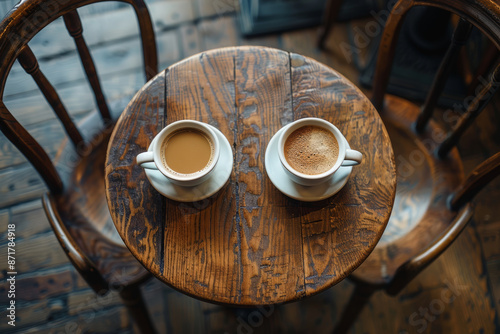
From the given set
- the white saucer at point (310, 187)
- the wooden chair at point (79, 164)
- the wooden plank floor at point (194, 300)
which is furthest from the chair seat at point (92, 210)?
the white saucer at point (310, 187)

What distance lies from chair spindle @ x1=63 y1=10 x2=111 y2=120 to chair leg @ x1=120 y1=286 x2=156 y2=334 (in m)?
0.53

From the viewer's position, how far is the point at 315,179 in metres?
0.83

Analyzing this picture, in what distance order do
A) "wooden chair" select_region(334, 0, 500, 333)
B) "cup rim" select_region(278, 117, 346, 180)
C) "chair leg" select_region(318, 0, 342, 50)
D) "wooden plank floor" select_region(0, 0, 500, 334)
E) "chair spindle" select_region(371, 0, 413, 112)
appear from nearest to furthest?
1. "cup rim" select_region(278, 117, 346, 180)
2. "wooden chair" select_region(334, 0, 500, 333)
3. "chair spindle" select_region(371, 0, 413, 112)
4. "wooden plank floor" select_region(0, 0, 500, 334)
5. "chair leg" select_region(318, 0, 342, 50)

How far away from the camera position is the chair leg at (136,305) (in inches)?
40.8

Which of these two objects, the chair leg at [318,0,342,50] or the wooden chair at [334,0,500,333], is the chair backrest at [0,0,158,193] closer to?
the wooden chair at [334,0,500,333]

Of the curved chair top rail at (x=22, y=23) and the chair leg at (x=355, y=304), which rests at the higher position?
the curved chair top rail at (x=22, y=23)

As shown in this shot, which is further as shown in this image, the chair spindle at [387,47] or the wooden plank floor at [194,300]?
A: the wooden plank floor at [194,300]

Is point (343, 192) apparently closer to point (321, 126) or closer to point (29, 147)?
point (321, 126)

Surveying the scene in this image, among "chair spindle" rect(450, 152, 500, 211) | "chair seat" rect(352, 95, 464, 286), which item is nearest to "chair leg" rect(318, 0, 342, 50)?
"chair seat" rect(352, 95, 464, 286)

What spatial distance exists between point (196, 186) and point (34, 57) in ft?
1.67

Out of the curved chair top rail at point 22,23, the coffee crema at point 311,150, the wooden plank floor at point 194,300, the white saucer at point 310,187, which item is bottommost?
the wooden plank floor at point 194,300

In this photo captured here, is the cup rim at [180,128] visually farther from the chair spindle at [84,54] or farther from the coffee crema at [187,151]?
the chair spindle at [84,54]

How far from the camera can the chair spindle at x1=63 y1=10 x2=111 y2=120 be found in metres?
1.02

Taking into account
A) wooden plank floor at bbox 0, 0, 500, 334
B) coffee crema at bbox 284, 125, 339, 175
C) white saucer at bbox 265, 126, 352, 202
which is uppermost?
coffee crema at bbox 284, 125, 339, 175
